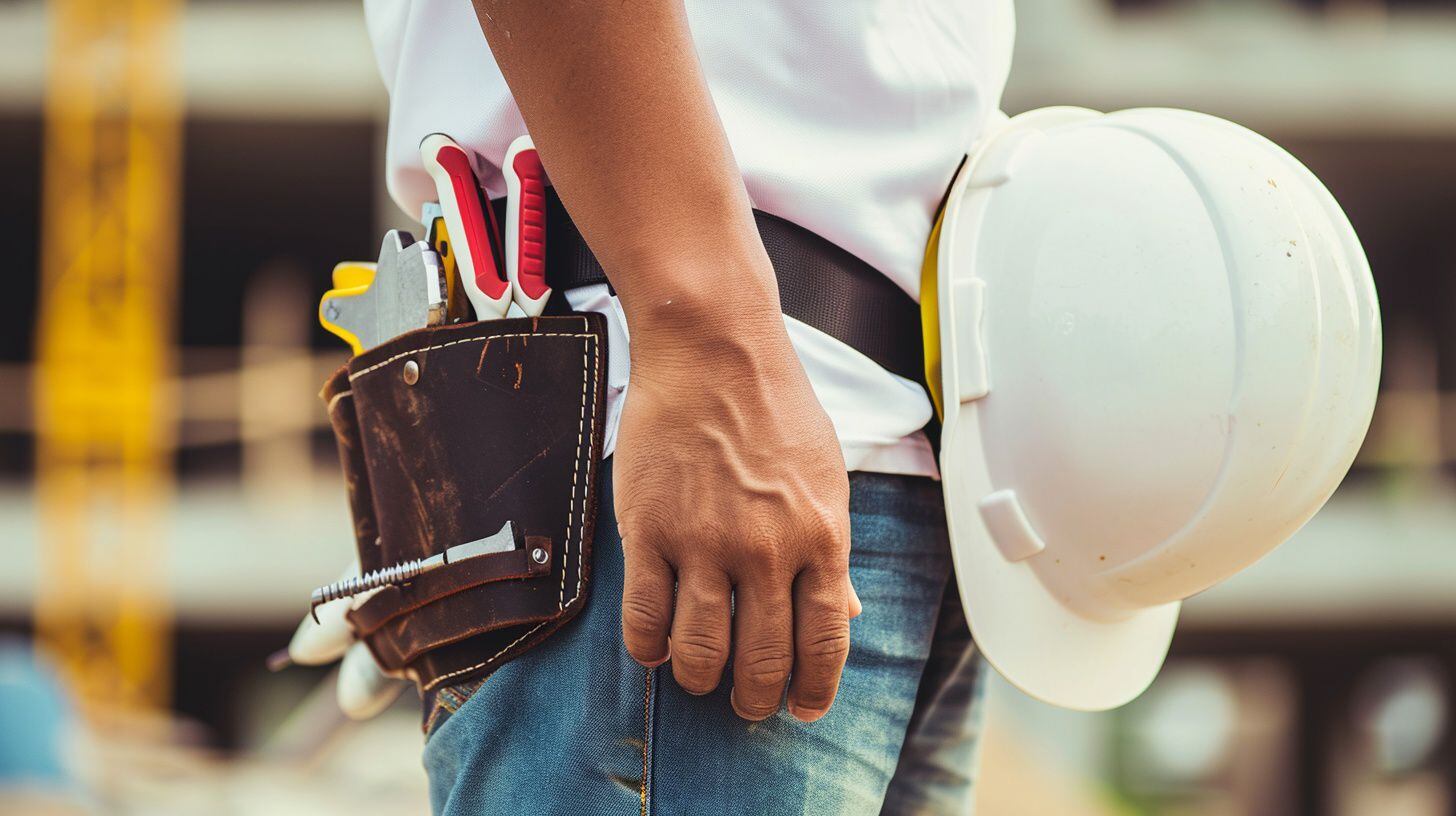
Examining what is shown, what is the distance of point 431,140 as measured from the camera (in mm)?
769

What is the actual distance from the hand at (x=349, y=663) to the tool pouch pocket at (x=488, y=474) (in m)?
0.17

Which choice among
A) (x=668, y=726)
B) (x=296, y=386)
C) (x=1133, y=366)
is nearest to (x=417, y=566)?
(x=668, y=726)

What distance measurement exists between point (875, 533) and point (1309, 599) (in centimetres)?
1270

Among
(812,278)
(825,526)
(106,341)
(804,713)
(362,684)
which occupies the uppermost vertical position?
(812,278)

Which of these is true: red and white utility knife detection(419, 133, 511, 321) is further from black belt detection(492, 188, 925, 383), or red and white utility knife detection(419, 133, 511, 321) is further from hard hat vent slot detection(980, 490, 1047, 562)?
hard hat vent slot detection(980, 490, 1047, 562)

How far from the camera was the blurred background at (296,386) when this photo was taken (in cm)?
1208

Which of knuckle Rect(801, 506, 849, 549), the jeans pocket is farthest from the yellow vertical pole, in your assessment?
knuckle Rect(801, 506, 849, 549)

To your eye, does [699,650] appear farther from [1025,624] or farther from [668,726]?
[1025,624]

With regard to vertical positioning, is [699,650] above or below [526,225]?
below

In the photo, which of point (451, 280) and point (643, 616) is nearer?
point (643, 616)

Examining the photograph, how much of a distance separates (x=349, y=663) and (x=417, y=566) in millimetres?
268

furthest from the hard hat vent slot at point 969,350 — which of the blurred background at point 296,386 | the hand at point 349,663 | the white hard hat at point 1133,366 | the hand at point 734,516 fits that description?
the blurred background at point 296,386

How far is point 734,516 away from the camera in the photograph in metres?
0.63

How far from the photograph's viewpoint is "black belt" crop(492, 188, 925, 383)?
0.74 metres
